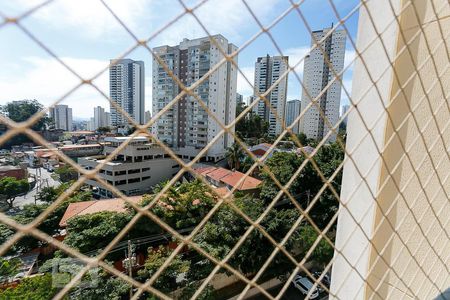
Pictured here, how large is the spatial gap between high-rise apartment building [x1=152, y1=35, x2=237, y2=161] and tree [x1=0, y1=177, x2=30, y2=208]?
4875 millimetres

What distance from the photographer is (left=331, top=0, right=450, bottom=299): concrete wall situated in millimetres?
582

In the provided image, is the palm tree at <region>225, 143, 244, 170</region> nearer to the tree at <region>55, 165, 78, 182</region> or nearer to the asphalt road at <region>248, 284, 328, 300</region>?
the asphalt road at <region>248, 284, 328, 300</region>

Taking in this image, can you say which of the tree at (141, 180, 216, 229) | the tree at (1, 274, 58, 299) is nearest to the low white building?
the tree at (141, 180, 216, 229)

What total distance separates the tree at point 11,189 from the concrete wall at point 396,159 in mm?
10083

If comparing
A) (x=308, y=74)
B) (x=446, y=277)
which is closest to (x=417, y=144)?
(x=446, y=277)

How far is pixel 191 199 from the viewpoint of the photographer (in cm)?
412

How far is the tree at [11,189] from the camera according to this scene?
318 inches

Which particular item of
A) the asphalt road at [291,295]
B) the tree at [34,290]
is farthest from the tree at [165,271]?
the asphalt road at [291,295]

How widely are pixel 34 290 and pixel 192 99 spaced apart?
10.1m

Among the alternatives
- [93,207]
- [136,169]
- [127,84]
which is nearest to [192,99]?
[136,169]

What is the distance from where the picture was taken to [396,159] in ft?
2.00

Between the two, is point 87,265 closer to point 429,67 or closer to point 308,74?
point 429,67

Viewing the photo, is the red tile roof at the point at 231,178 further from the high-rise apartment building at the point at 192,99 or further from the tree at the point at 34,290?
the tree at the point at 34,290

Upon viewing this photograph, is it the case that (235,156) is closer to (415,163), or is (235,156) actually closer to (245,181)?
(245,181)
